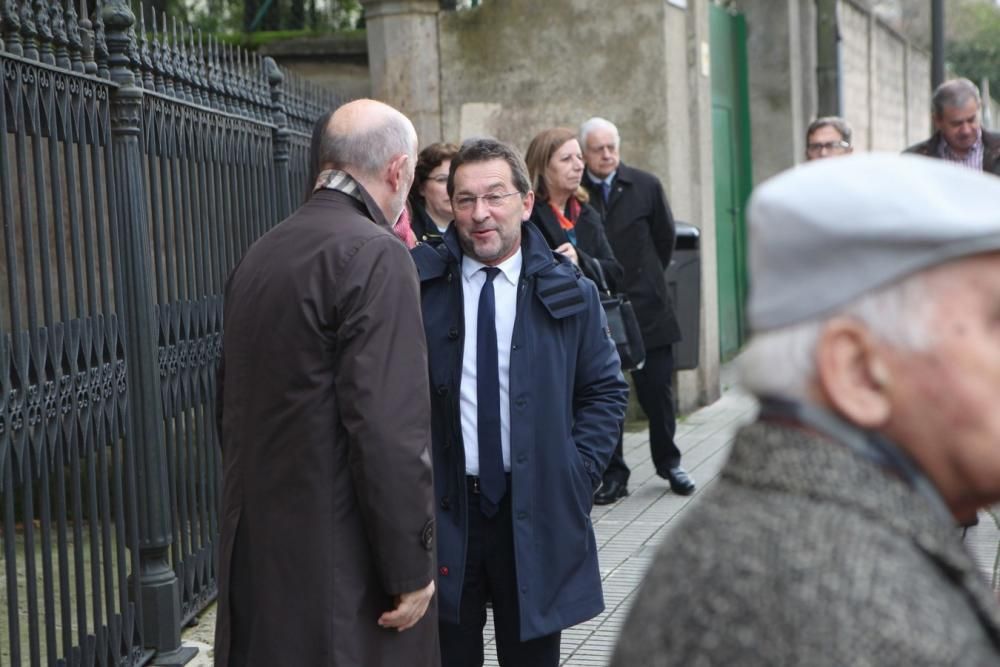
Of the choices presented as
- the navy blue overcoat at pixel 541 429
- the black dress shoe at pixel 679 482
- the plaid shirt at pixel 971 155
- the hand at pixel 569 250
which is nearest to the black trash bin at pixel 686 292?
the black dress shoe at pixel 679 482

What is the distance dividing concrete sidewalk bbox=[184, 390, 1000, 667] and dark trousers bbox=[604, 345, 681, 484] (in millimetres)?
170

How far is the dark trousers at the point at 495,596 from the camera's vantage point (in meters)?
3.82

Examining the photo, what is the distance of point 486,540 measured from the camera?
3.84 m

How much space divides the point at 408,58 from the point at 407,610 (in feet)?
24.5

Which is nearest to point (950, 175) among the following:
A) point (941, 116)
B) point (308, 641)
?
point (308, 641)

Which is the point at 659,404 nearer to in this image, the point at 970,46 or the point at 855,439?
the point at 855,439

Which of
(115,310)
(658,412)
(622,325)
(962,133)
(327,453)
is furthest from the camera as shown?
(658,412)

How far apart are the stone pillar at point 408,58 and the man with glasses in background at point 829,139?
350cm

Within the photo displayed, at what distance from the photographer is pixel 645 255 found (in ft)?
26.7

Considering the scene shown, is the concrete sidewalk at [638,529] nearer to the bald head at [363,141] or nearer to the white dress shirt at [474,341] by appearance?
the white dress shirt at [474,341]

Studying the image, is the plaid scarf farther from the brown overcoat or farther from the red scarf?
the red scarf

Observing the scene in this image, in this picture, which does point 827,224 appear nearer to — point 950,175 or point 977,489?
point 950,175

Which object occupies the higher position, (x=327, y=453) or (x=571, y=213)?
(x=571, y=213)

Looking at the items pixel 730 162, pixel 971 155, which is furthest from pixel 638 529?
pixel 730 162
